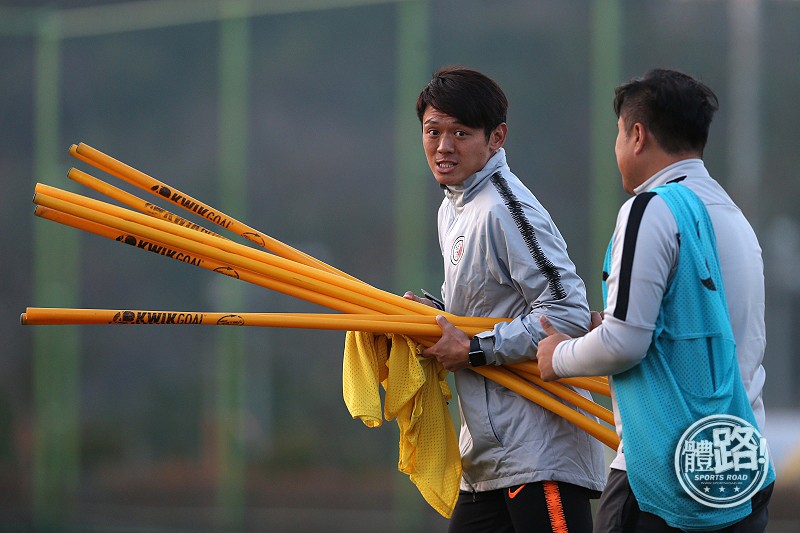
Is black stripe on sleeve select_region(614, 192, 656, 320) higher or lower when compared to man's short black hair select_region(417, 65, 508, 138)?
lower

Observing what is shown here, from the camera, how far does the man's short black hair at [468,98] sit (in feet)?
10.6

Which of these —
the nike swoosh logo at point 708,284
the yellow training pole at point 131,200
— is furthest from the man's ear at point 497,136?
the nike swoosh logo at point 708,284

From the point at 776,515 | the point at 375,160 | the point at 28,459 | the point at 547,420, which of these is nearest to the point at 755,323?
the point at 547,420

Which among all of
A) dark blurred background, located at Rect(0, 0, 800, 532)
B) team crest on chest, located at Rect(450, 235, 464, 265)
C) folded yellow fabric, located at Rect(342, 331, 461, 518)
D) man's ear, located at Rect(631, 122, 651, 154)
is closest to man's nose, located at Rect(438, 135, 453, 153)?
team crest on chest, located at Rect(450, 235, 464, 265)

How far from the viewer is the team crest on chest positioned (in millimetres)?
3215

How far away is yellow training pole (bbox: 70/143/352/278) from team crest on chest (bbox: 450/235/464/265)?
426 mm

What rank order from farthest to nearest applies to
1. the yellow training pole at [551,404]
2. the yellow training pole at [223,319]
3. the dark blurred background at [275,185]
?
1. the dark blurred background at [275,185]
2. the yellow training pole at [551,404]
3. the yellow training pole at [223,319]

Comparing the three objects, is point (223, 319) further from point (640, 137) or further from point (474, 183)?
point (640, 137)

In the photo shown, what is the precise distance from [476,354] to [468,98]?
72 cm

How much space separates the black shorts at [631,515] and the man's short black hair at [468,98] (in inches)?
43.5

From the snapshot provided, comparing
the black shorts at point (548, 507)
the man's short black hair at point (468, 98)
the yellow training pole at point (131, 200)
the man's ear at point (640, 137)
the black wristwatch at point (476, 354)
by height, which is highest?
the man's short black hair at point (468, 98)

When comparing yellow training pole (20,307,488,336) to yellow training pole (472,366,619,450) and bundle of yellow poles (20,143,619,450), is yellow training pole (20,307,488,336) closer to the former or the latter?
bundle of yellow poles (20,143,619,450)

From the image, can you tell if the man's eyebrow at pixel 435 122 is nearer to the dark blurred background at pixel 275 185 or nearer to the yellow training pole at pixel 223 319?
the yellow training pole at pixel 223 319

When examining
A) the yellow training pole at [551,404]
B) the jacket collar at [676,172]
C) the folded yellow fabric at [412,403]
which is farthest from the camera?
the folded yellow fabric at [412,403]
